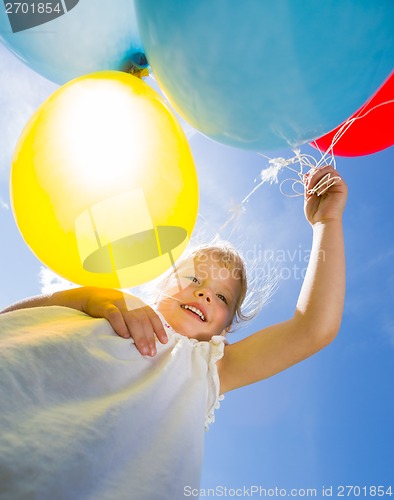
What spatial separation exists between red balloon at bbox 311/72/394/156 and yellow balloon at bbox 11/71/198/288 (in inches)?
26.5

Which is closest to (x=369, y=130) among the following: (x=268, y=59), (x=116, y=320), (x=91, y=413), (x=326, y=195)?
(x=326, y=195)

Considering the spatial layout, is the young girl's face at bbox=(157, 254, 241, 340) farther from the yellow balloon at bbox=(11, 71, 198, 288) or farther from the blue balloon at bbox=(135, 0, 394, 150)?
the blue balloon at bbox=(135, 0, 394, 150)

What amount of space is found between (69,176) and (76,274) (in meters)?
0.30

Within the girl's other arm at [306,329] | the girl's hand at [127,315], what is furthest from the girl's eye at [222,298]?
the girl's hand at [127,315]

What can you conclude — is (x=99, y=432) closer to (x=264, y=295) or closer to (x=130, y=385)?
(x=130, y=385)

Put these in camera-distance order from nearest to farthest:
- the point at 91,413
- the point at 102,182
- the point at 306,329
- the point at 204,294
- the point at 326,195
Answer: the point at 91,413 → the point at 102,182 → the point at 306,329 → the point at 326,195 → the point at 204,294

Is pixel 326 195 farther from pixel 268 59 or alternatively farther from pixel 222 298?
pixel 268 59

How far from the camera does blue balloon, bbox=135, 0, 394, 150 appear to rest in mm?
1041

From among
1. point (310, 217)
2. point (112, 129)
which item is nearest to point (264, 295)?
point (310, 217)

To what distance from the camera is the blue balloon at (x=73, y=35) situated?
4.73ft

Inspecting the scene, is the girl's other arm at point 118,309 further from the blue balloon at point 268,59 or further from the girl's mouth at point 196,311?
the blue balloon at point 268,59

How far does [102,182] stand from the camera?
122cm

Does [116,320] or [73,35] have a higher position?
[73,35]

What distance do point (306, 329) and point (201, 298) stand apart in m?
0.45
